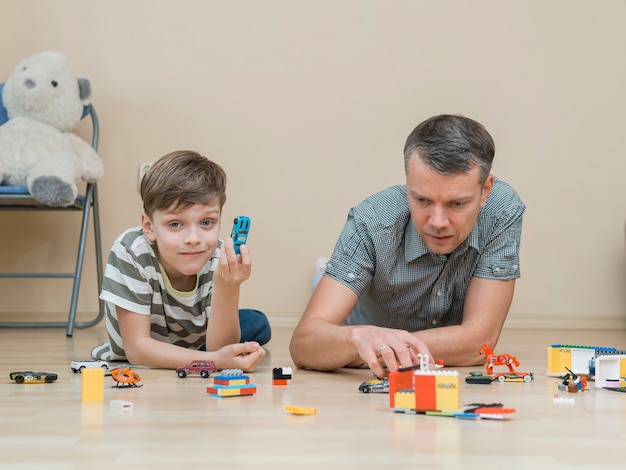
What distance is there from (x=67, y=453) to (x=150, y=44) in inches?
93.7

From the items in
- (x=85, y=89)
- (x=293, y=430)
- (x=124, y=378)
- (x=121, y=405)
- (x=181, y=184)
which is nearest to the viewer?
(x=293, y=430)

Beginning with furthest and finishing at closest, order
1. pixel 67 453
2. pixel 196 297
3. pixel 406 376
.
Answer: pixel 196 297 → pixel 406 376 → pixel 67 453

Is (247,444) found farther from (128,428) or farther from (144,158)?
(144,158)

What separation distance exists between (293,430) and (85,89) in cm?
213

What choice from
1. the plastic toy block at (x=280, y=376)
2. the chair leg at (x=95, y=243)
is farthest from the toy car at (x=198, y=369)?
the chair leg at (x=95, y=243)

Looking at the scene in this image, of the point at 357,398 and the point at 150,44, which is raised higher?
the point at 150,44

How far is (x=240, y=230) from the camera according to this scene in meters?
1.40

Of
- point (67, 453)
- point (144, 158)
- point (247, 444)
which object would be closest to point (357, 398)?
point (247, 444)

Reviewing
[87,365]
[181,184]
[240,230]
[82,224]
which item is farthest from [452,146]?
[82,224]

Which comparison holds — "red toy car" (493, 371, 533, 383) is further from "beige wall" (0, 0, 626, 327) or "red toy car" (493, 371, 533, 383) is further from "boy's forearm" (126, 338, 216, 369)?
"beige wall" (0, 0, 626, 327)

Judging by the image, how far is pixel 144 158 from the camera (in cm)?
301

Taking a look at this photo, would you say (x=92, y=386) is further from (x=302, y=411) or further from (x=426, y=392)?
(x=426, y=392)

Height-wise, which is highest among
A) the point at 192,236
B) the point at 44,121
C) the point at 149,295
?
the point at 44,121

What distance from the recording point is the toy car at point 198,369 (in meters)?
1.45
